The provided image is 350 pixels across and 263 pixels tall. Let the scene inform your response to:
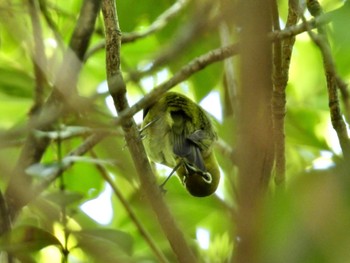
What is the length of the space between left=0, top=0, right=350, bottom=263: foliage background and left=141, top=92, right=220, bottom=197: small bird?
9 cm

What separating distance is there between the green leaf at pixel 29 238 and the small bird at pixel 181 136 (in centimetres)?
126

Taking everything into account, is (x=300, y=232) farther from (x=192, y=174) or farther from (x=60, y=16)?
(x=60, y=16)

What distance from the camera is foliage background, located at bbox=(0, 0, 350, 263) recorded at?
55 centimetres

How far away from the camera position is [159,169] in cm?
331

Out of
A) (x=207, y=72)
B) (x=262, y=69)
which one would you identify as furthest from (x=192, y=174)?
(x=262, y=69)

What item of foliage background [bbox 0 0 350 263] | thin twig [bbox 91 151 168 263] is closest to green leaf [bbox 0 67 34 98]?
foliage background [bbox 0 0 350 263]

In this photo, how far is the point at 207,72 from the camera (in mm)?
2578

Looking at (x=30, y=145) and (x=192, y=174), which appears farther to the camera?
(x=192, y=174)

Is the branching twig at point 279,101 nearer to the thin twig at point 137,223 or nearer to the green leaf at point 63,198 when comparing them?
the thin twig at point 137,223

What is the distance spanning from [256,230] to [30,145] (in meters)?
1.93

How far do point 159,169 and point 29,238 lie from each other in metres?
1.78

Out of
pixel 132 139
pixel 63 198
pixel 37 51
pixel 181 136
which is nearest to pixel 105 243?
pixel 63 198

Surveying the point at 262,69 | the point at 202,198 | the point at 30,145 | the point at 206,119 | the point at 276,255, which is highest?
the point at 206,119

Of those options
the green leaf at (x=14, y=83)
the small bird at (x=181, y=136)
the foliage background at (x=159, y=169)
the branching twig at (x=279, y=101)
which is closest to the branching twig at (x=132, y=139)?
the foliage background at (x=159, y=169)
